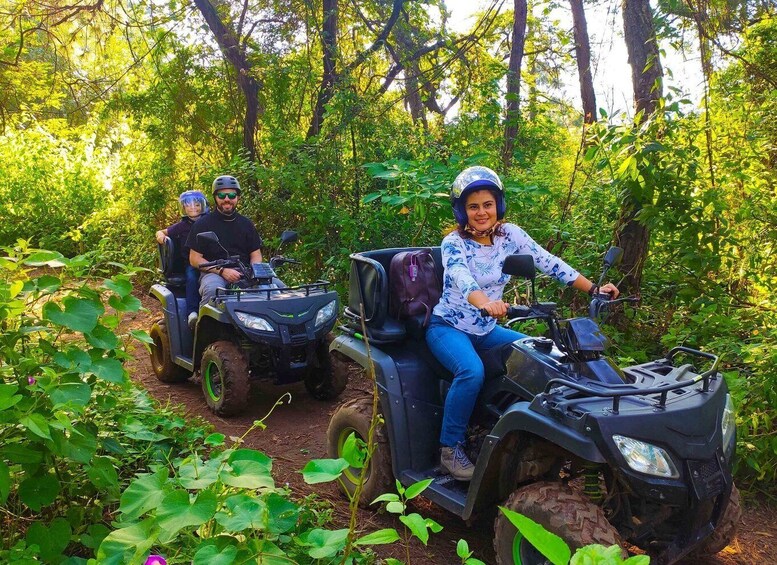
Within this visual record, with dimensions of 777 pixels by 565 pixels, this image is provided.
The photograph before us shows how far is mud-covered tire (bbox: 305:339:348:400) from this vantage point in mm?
5430

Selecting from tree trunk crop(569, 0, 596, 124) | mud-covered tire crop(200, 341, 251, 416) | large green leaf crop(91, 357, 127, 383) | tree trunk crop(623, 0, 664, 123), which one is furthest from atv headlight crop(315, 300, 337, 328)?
tree trunk crop(569, 0, 596, 124)

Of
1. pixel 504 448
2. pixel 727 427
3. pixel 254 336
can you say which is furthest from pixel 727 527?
pixel 254 336

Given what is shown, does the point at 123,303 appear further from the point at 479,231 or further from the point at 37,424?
the point at 479,231

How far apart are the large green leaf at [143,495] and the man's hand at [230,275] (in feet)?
12.6

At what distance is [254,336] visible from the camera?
488 centimetres

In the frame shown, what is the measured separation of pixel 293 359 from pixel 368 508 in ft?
6.48

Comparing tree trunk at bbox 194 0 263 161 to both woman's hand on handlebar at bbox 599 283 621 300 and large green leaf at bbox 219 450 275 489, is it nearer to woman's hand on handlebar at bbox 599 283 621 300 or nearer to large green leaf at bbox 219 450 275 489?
woman's hand on handlebar at bbox 599 283 621 300

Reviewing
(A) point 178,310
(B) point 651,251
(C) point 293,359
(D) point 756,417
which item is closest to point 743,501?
(D) point 756,417

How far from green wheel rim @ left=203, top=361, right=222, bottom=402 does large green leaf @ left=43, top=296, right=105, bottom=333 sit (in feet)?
9.77

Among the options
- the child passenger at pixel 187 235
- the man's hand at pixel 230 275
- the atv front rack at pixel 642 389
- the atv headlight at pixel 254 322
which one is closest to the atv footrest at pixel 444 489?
the atv front rack at pixel 642 389

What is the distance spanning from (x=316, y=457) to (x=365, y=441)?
0.93m

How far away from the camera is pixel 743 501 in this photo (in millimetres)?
3625

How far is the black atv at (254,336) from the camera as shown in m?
4.94

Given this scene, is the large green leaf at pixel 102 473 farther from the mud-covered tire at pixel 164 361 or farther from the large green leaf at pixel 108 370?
the mud-covered tire at pixel 164 361
